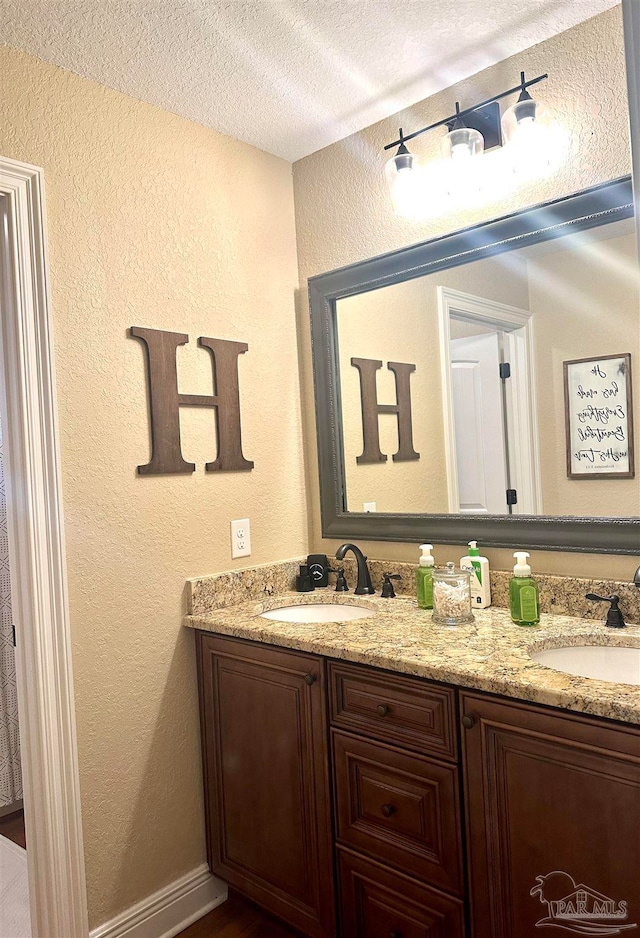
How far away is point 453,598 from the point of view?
5.73ft

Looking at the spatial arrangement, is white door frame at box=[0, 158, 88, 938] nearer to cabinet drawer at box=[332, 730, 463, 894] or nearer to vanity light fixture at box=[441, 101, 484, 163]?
cabinet drawer at box=[332, 730, 463, 894]

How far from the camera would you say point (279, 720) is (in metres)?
1.80

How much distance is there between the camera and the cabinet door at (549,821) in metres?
1.18

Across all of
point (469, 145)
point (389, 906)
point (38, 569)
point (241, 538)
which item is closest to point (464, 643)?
point (389, 906)

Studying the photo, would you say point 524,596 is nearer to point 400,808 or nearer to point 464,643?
point 464,643

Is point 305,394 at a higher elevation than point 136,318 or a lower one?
lower

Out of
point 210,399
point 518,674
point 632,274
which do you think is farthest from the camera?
point 210,399

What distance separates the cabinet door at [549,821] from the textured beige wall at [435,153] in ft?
2.03

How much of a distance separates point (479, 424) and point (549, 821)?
A: 1.09 m

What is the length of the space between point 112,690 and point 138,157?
158 cm

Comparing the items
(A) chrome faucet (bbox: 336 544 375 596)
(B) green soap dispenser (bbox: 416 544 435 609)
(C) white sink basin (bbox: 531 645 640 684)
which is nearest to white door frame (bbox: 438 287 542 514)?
(B) green soap dispenser (bbox: 416 544 435 609)

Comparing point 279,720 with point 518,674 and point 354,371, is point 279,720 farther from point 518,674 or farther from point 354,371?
point 354,371

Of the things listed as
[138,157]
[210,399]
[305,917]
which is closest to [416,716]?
[305,917]

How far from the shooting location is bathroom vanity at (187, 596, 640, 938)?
1219mm
